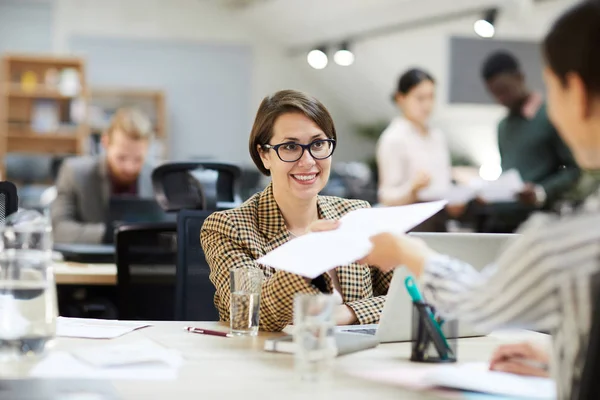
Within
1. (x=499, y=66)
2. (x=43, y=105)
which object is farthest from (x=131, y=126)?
(x=43, y=105)

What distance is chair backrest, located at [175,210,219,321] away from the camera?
2.57m

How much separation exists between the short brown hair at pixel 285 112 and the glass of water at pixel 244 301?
58 centimetres

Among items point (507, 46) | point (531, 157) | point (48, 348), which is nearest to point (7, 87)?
point (507, 46)

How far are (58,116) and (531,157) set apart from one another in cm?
689

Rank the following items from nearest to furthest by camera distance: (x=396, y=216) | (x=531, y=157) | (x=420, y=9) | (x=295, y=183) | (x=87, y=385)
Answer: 1. (x=87, y=385)
2. (x=396, y=216)
3. (x=295, y=183)
4. (x=531, y=157)
5. (x=420, y=9)

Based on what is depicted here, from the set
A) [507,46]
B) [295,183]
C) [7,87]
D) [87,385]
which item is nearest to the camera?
[87,385]

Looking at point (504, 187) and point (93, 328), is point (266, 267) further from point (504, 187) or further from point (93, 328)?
point (504, 187)

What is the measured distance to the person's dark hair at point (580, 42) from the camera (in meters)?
1.13

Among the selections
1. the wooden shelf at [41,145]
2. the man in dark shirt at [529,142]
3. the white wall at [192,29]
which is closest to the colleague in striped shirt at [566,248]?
the man in dark shirt at [529,142]

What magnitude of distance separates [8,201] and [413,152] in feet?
11.5

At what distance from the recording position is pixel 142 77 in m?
11.9

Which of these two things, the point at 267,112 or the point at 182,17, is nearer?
the point at 267,112

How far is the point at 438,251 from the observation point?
176 centimetres

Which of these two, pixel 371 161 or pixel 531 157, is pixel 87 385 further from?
pixel 371 161
